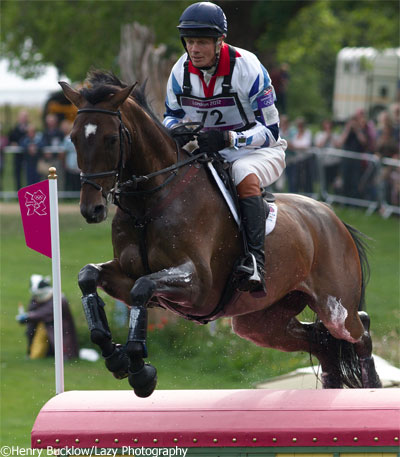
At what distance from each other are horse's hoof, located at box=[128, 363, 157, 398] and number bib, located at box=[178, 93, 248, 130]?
1595mm

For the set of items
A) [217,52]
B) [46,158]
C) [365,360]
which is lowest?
[46,158]

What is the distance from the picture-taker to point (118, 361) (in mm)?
5273

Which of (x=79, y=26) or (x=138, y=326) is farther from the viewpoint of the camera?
(x=79, y=26)

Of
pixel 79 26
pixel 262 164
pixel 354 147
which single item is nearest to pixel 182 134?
pixel 262 164

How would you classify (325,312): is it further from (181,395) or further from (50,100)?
(50,100)

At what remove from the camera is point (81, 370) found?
10367 mm

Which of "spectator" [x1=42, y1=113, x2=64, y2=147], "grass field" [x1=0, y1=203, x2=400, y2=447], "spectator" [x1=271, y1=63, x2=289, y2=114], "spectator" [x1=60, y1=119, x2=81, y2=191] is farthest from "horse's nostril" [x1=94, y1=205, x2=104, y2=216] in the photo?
"spectator" [x1=42, y1=113, x2=64, y2=147]

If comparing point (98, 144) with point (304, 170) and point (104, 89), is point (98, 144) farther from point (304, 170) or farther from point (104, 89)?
point (304, 170)

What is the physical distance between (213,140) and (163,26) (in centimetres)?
1759

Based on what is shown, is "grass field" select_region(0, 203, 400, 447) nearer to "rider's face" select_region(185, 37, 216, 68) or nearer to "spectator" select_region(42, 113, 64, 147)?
"rider's face" select_region(185, 37, 216, 68)

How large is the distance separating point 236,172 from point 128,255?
86 cm

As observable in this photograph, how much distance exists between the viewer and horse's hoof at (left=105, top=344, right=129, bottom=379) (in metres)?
5.26

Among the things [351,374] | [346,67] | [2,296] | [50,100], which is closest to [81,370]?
[2,296]

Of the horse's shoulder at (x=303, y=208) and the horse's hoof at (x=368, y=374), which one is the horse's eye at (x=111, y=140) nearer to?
the horse's shoulder at (x=303, y=208)
